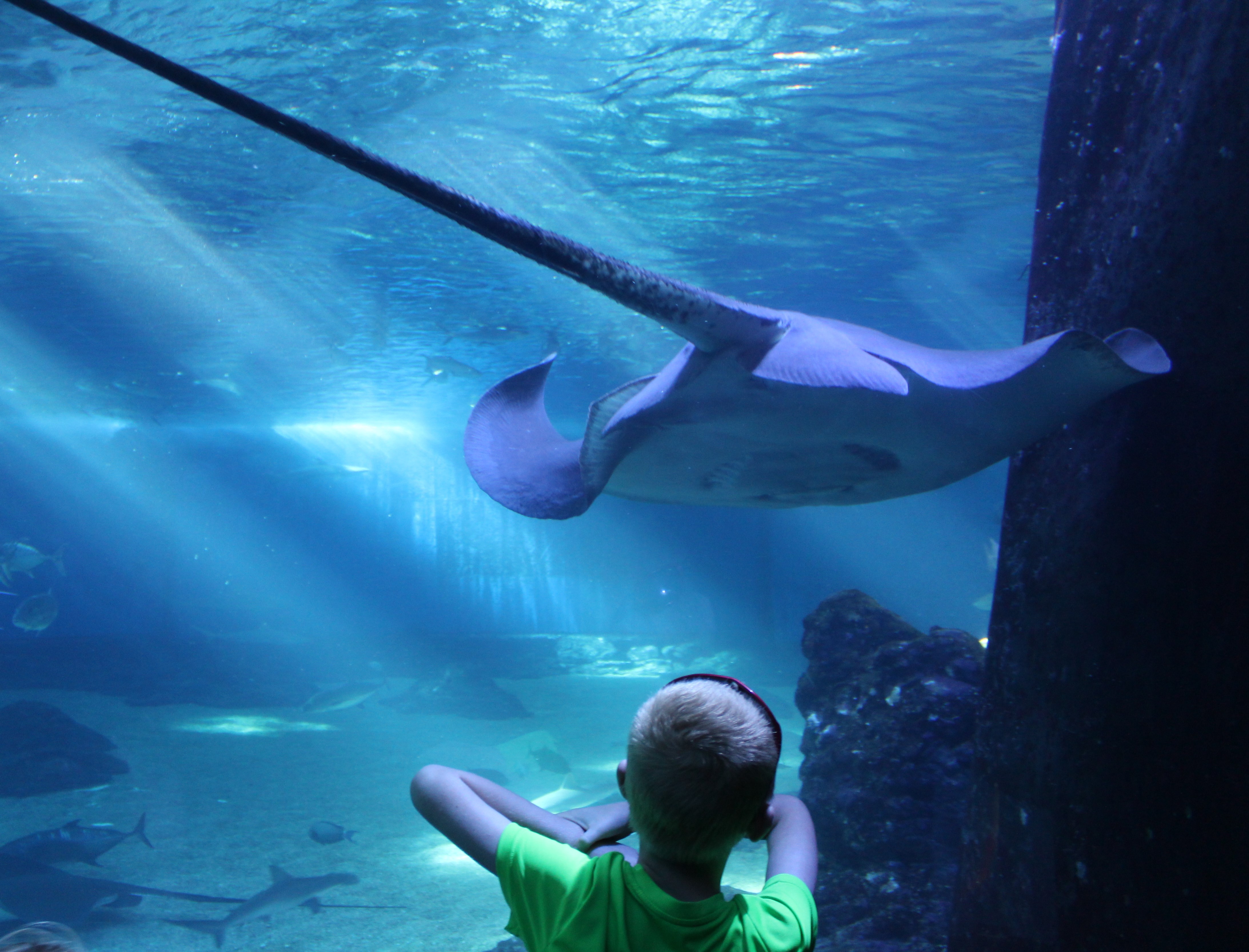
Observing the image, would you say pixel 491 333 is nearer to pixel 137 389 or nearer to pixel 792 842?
pixel 137 389

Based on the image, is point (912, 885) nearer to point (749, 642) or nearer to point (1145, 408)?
point (1145, 408)

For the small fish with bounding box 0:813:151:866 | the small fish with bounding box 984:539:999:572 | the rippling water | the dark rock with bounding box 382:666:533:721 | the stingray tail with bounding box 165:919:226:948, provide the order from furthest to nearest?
the small fish with bounding box 984:539:999:572 → the dark rock with bounding box 382:666:533:721 → the rippling water → the small fish with bounding box 0:813:151:866 → the stingray tail with bounding box 165:919:226:948

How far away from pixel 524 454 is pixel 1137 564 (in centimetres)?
261

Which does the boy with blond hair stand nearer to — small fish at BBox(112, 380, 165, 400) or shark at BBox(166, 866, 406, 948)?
shark at BBox(166, 866, 406, 948)

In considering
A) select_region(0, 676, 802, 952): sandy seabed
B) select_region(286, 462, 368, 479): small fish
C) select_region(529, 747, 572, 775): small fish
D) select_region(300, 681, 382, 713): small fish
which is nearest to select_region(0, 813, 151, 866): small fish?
select_region(0, 676, 802, 952): sandy seabed

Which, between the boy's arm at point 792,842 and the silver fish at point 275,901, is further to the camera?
the silver fish at point 275,901

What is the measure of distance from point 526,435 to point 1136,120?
9.85 ft

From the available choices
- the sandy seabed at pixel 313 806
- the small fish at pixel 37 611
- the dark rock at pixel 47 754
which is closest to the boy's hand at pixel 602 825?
the sandy seabed at pixel 313 806

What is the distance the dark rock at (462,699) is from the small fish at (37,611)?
7799mm

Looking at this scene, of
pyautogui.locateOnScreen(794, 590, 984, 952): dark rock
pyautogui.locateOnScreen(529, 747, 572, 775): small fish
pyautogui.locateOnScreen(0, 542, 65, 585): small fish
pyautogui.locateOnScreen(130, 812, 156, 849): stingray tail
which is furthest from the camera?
pyautogui.locateOnScreen(0, 542, 65, 585): small fish

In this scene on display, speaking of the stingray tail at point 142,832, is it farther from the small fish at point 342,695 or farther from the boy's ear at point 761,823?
the boy's ear at point 761,823

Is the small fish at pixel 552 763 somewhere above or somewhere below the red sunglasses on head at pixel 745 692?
below

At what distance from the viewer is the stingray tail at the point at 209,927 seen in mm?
6148

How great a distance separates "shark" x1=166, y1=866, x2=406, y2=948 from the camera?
627 centimetres
